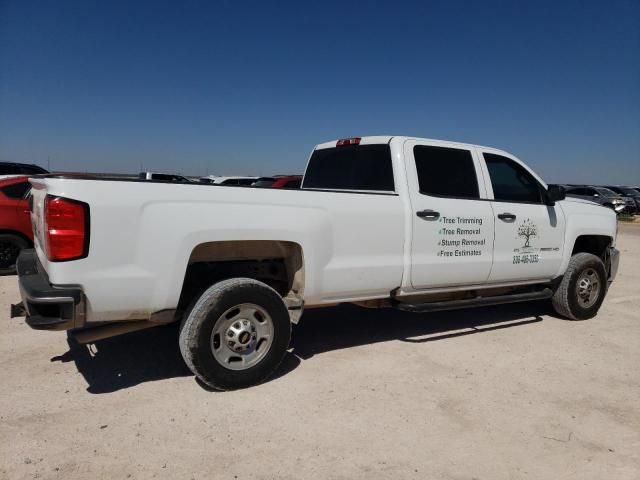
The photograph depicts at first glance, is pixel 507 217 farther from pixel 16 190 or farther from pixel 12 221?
pixel 16 190

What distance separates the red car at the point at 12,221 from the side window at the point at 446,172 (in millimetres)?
6286

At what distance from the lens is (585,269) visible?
5867mm

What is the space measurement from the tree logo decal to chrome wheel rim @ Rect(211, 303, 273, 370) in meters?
2.94

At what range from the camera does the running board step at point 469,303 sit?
4.47m

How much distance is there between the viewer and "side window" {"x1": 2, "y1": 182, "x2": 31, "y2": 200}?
7910mm

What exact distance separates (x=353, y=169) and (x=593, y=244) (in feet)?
11.6

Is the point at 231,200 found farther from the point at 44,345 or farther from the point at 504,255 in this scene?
the point at 504,255

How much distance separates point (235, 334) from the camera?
366 cm

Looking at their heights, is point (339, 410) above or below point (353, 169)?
below

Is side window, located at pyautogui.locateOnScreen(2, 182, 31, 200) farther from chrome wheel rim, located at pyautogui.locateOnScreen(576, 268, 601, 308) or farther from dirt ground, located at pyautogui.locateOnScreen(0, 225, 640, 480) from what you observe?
chrome wheel rim, located at pyautogui.locateOnScreen(576, 268, 601, 308)

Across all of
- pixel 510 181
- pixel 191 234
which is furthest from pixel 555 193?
pixel 191 234

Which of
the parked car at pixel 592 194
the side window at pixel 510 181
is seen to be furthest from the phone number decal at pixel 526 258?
the parked car at pixel 592 194

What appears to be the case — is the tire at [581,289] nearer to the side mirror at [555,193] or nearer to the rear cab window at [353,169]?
the side mirror at [555,193]

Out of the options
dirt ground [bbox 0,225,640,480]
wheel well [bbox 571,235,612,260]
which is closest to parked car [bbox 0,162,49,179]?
dirt ground [bbox 0,225,640,480]
